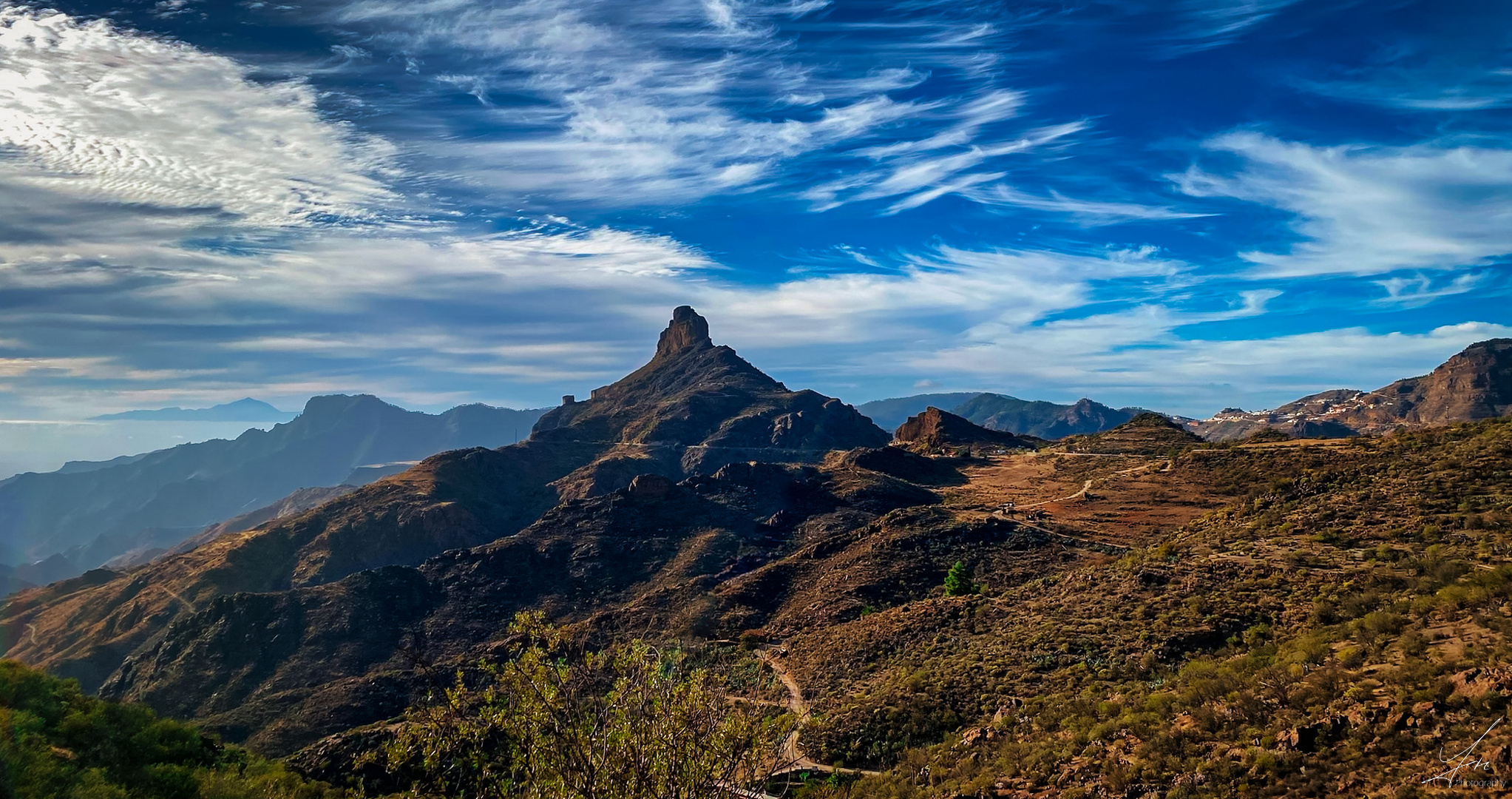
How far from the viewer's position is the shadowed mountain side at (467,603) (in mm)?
57062

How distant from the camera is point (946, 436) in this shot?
140875 mm

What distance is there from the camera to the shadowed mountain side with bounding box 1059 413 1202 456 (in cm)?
9590

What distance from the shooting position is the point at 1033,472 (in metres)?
95.9

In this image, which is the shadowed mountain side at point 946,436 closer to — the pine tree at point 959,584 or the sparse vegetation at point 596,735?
the pine tree at point 959,584

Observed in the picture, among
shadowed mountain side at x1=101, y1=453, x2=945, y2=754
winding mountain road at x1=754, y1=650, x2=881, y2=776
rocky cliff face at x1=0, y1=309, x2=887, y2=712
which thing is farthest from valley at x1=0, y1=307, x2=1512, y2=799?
rocky cliff face at x1=0, y1=309, x2=887, y2=712

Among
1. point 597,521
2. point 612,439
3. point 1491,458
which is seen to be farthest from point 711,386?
point 1491,458

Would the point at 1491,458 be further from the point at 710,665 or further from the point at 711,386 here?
the point at 711,386

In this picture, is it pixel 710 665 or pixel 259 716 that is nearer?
pixel 710 665

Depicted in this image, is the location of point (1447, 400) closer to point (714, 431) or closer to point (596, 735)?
point (714, 431)

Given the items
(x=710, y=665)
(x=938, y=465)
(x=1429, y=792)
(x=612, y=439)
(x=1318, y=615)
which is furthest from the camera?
(x=612, y=439)

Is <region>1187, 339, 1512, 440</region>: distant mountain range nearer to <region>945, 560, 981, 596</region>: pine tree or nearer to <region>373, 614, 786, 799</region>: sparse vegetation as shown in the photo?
<region>945, 560, 981, 596</region>: pine tree

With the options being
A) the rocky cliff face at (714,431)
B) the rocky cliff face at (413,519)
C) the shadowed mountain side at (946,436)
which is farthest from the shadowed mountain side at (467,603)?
the rocky cliff face at (714,431)

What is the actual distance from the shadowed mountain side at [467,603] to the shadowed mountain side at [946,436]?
118ft

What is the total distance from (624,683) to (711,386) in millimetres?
185844
